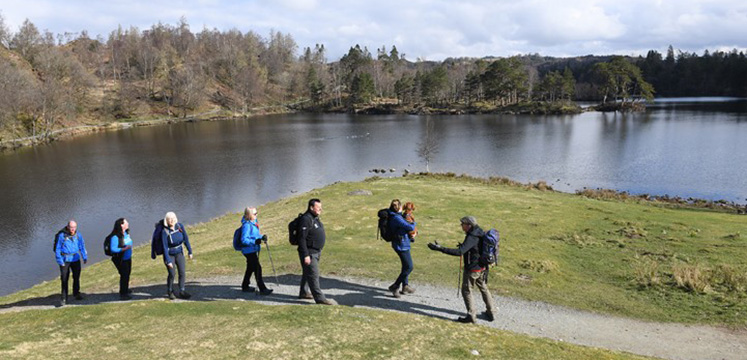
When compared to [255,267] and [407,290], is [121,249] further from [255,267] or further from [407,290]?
[407,290]

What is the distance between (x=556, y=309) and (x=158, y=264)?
16385 mm

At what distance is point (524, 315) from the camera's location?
13344mm

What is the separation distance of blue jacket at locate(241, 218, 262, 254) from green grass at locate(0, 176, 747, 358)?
12.1 feet

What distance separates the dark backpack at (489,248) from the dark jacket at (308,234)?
4.31 metres

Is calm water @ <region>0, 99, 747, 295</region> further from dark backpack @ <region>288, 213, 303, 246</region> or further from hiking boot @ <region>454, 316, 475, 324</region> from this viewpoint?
hiking boot @ <region>454, 316, 475, 324</region>

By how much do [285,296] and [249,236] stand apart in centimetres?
224

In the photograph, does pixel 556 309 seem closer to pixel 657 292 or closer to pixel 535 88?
pixel 657 292

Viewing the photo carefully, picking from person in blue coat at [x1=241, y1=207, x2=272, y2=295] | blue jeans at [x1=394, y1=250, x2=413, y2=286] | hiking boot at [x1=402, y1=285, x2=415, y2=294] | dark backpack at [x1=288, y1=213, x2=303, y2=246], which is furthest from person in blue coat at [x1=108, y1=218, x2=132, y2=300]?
hiking boot at [x1=402, y1=285, x2=415, y2=294]

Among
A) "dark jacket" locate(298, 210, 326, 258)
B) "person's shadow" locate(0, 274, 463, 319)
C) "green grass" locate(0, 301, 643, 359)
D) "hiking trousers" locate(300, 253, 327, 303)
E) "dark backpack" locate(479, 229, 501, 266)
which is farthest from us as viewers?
"person's shadow" locate(0, 274, 463, 319)

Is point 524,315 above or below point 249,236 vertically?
below

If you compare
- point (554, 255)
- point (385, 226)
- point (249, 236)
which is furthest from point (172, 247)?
point (554, 255)

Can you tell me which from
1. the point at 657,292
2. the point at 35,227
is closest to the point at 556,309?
the point at 657,292

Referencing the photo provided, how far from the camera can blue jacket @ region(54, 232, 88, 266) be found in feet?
47.0

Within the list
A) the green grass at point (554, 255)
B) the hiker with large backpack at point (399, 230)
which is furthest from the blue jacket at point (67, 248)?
the hiker with large backpack at point (399, 230)
